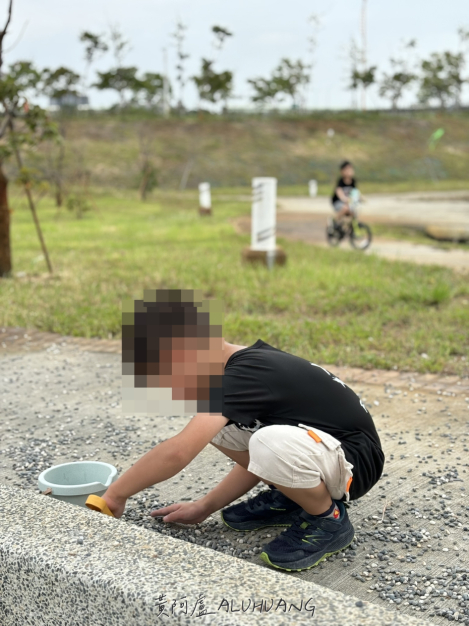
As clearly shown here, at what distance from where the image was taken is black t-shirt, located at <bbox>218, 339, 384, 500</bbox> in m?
2.19

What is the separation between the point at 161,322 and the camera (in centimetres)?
214

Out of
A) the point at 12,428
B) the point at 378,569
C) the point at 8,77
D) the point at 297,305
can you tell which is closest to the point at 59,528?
the point at 378,569

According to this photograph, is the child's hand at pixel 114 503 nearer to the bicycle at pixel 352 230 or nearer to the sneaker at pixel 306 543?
the sneaker at pixel 306 543

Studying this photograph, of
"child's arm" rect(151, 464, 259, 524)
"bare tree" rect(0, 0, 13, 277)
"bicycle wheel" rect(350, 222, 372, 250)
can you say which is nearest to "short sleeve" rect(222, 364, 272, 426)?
"child's arm" rect(151, 464, 259, 524)

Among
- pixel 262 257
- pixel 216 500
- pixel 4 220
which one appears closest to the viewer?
pixel 216 500

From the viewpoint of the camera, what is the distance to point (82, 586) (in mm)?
1790

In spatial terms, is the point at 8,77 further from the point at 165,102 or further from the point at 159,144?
the point at 165,102

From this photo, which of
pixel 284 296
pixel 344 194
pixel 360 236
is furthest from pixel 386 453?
pixel 344 194

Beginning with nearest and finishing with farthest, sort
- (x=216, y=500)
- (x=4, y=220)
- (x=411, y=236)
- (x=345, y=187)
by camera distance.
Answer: (x=216, y=500) → (x=4, y=220) → (x=345, y=187) → (x=411, y=236)

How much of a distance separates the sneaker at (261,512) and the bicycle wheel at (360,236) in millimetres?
8785

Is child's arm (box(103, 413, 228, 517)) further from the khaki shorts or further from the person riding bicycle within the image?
the person riding bicycle

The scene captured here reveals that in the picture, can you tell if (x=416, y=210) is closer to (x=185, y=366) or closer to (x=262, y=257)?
(x=262, y=257)

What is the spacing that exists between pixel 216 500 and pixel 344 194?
31.2 ft

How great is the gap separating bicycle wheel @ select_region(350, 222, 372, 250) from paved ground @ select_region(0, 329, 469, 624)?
662 cm
